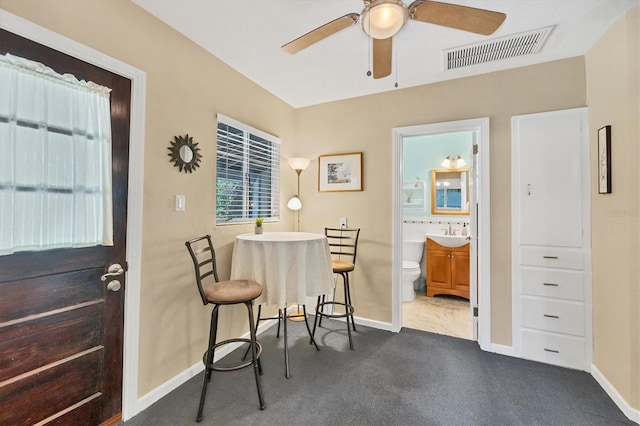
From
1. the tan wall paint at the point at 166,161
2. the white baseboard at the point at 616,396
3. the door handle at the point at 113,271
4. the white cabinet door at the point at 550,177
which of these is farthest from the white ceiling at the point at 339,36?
the white baseboard at the point at 616,396

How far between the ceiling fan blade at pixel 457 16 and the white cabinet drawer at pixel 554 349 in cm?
240

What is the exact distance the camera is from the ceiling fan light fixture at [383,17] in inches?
52.4

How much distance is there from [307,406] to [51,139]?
207 cm

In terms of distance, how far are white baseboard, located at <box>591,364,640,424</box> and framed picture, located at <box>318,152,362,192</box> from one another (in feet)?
7.98

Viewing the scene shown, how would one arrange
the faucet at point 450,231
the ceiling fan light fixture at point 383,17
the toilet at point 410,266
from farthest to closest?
1. the faucet at point 450,231
2. the toilet at point 410,266
3. the ceiling fan light fixture at point 383,17

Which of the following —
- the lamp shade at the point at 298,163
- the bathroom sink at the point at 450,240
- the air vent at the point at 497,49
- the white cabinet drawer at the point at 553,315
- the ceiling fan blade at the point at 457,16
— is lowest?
the white cabinet drawer at the point at 553,315

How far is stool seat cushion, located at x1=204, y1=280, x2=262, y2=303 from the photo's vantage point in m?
1.79

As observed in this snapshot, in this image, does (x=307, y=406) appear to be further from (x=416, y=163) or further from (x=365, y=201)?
(x=416, y=163)

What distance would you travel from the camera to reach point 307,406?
1.77 meters

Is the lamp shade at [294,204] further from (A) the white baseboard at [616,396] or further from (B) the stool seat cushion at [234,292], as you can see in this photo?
(A) the white baseboard at [616,396]

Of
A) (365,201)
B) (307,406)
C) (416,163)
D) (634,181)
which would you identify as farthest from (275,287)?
(416,163)

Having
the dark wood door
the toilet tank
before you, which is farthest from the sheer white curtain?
the toilet tank

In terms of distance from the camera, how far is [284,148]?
10.8 feet

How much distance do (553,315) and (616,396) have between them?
0.59 meters
